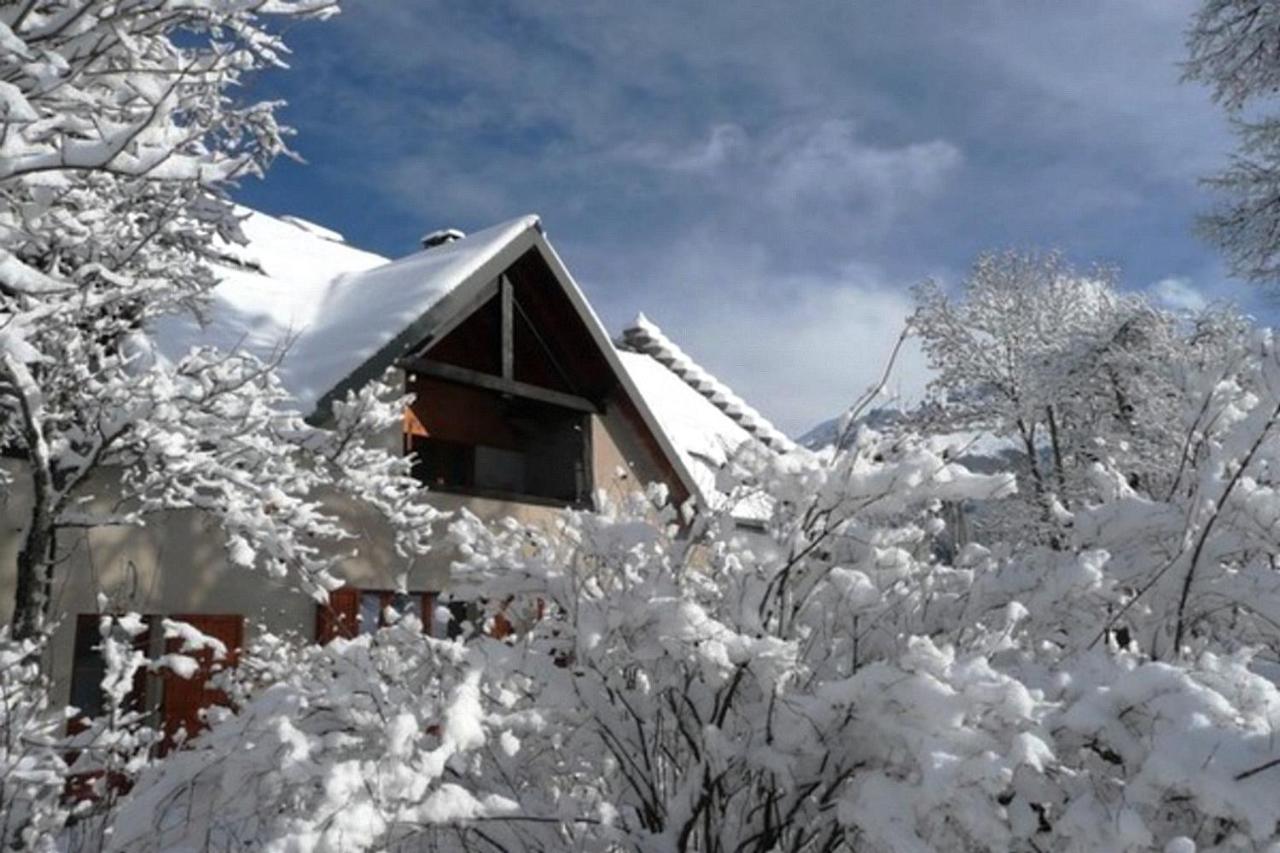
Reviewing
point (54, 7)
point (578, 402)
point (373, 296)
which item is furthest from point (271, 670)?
point (578, 402)

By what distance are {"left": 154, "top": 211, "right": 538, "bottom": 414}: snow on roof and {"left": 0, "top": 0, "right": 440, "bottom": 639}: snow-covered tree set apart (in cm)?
109

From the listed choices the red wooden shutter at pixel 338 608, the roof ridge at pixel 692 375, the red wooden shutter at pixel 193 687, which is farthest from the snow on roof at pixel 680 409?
the red wooden shutter at pixel 193 687

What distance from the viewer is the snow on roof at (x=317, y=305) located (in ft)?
30.0

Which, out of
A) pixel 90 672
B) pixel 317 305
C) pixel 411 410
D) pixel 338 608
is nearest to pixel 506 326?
pixel 411 410

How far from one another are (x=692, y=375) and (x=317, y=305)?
866 centimetres

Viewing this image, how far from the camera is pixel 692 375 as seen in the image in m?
18.8

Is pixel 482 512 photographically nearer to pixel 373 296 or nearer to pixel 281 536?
pixel 373 296

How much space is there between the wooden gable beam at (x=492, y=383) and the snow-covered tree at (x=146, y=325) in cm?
231

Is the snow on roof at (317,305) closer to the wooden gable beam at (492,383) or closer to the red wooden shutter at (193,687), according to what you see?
the wooden gable beam at (492,383)

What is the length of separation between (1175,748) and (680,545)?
1.43 m

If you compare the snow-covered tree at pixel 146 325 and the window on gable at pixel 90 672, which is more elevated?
the snow-covered tree at pixel 146 325

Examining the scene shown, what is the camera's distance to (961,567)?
3473 millimetres

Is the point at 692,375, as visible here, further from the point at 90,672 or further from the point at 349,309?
the point at 90,672

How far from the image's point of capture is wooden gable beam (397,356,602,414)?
10312 mm
